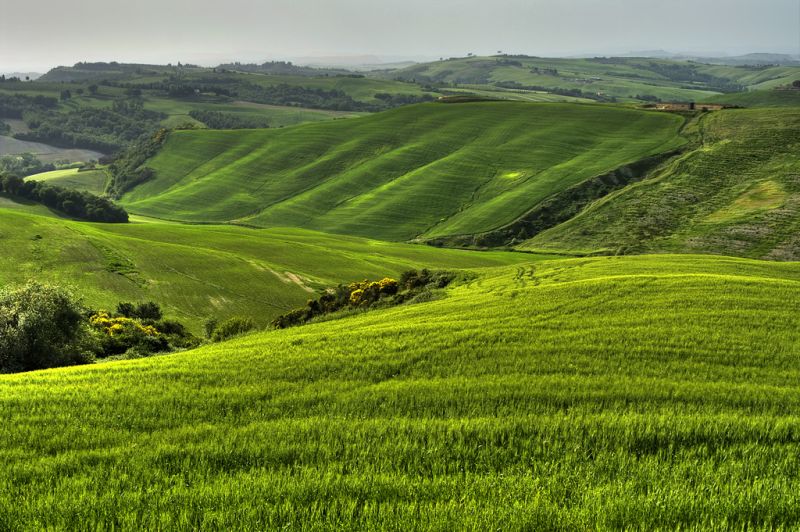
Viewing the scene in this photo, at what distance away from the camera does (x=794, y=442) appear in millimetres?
13133

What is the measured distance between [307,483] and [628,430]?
8424 mm

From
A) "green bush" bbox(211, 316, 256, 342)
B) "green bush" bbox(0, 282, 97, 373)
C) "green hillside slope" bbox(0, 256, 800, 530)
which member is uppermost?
"green hillside slope" bbox(0, 256, 800, 530)

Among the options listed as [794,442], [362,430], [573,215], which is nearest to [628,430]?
[794,442]

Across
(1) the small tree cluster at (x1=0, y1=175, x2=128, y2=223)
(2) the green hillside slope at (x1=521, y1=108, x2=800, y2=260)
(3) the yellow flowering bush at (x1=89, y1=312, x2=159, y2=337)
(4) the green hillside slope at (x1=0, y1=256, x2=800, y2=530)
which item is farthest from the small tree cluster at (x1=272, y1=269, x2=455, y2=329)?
(1) the small tree cluster at (x1=0, y1=175, x2=128, y2=223)

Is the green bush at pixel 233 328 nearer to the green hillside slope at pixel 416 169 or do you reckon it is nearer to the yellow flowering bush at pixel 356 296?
the yellow flowering bush at pixel 356 296

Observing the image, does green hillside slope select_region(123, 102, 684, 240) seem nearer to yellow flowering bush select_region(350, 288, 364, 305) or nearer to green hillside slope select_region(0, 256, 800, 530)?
yellow flowering bush select_region(350, 288, 364, 305)

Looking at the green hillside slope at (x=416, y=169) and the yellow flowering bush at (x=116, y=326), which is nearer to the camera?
the yellow flowering bush at (x=116, y=326)

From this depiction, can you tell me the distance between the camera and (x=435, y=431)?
13.9m

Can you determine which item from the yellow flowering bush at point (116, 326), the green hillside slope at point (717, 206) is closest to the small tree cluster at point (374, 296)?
the yellow flowering bush at point (116, 326)

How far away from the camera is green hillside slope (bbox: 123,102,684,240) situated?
133 m

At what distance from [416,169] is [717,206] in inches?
3237

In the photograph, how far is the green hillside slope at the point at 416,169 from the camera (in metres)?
133

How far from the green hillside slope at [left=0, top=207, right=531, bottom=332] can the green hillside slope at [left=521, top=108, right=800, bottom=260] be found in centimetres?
1975

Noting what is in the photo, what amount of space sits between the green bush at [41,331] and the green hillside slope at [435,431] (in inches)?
510
